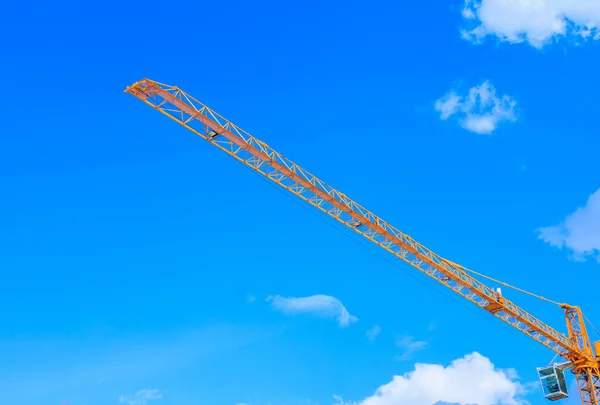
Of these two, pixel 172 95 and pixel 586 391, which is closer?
pixel 172 95

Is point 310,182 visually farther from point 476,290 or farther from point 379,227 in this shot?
point 476,290

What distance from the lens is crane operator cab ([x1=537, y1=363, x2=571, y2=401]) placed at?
8550cm

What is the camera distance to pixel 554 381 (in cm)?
8588

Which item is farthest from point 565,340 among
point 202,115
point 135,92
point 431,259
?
point 135,92

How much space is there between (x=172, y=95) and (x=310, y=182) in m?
16.2

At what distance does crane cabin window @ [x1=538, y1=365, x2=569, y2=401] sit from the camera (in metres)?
A: 85.5

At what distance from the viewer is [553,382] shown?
85.9m

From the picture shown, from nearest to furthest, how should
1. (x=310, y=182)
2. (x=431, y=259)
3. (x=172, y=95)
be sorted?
A: (x=172, y=95) → (x=310, y=182) → (x=431, y=259)

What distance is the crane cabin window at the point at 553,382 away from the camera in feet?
A: 281

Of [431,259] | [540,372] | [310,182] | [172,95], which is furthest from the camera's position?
[540,372]

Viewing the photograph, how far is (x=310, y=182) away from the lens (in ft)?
241

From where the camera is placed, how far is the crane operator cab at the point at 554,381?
281 feet

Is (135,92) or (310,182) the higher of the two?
(135,92)

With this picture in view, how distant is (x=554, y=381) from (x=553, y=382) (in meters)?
0.16
